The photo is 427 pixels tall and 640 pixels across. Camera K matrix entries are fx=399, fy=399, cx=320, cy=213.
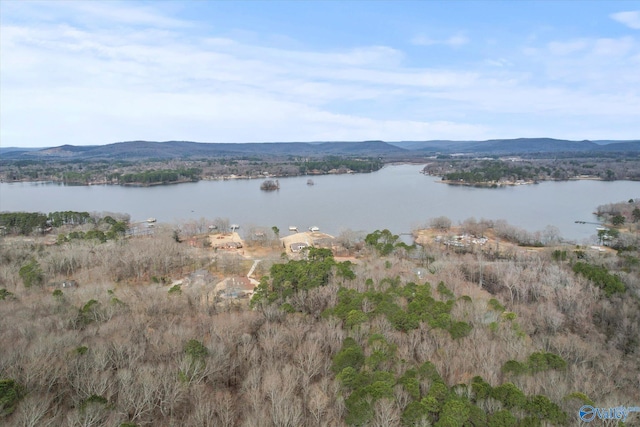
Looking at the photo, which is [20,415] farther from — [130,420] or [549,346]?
[549,346]

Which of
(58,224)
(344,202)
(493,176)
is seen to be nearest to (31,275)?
(58,224)

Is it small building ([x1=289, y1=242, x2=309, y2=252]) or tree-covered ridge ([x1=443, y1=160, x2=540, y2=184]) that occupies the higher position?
tree-covered ridge ([x1=443, y1=160, x2=540, y2=184])

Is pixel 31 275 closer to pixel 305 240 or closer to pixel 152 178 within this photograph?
pixel 305 240

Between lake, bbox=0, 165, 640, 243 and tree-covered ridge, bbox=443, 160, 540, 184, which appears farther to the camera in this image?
tree-covered ridge, bbox=443, 160, 540, 184

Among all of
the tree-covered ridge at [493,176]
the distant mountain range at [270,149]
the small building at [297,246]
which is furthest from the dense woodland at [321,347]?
the distant mountain range at [270,149]

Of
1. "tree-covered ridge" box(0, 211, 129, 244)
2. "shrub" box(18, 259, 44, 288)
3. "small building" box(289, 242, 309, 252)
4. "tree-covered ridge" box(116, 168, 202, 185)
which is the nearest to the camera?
"shrub" box(18, 259, 44, 288)

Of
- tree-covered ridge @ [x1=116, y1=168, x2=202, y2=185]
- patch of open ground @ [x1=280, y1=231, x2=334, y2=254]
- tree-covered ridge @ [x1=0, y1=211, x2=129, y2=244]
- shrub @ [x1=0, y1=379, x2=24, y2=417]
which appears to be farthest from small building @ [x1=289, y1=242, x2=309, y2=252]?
tree-covered ridge @ [x1=116, y1=168, x2=202, y2=185]

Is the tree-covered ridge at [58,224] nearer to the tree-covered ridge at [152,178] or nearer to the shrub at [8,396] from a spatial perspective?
the shrub at [8,396]

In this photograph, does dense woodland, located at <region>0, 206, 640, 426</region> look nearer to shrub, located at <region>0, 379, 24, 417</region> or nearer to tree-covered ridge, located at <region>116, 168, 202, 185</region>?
shrub, located at <region>0, 379, 24, 417</region>
